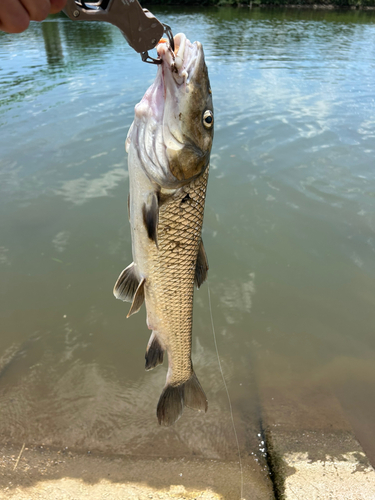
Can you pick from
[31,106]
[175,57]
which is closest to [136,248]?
[175,57]

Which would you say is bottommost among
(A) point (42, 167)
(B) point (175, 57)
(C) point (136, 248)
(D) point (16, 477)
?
(D) point (16, 477)

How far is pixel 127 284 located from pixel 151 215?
0.59 meters

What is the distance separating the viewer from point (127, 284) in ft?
7.77

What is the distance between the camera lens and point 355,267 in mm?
4910

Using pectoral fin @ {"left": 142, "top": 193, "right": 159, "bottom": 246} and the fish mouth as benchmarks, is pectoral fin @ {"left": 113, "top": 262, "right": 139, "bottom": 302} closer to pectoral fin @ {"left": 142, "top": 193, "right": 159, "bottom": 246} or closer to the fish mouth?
pectoral fin @ {"left": 142, "top": 193, "right": 159, "bottom": 246}

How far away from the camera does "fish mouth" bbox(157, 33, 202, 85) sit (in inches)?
65.5

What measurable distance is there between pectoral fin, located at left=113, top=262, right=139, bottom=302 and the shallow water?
4.45ft

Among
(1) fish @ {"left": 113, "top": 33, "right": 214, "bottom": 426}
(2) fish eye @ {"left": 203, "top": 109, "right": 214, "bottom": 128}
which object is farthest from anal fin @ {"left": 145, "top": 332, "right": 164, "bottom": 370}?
(2) fish eye @ {"left": 203, "top": 109, "right": 214, "bottom": 128}

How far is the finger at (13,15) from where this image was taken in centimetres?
127

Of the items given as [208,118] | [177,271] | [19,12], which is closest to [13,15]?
[19,12]

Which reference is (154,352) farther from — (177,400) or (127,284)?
(127,284)

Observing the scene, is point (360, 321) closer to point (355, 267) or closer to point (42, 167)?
point (355, 267)

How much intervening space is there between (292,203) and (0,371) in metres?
4.76

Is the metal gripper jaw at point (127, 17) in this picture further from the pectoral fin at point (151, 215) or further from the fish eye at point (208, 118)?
the pectoral fin at point (151, 215)
